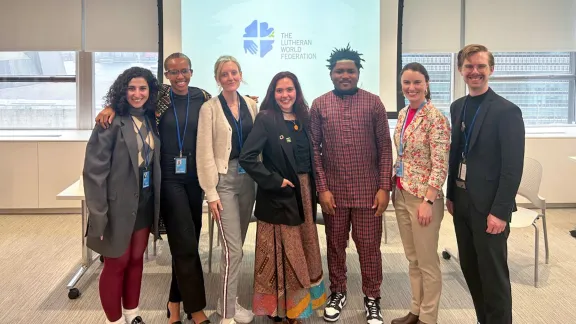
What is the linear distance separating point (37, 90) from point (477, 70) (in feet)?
16.3

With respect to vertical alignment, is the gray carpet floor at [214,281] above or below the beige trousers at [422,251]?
below

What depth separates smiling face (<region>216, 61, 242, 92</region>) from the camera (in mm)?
2438

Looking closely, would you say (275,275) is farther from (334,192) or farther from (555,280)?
(555,280)

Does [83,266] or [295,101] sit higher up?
[295,101]

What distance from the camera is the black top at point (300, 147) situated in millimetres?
2462

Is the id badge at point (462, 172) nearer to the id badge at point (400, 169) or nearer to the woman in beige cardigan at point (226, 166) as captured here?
the id badge at point (400, 169)

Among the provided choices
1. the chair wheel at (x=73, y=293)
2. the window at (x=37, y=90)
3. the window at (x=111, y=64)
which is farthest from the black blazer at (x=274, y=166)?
the window at (x=37, y=90)

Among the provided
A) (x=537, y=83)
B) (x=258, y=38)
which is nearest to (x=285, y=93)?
(x=258, y=38)

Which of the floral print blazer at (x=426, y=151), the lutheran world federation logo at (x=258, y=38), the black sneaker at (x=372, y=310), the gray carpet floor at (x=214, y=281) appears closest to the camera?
the floral print blazer at (x=426, y=151)

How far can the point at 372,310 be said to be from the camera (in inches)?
104

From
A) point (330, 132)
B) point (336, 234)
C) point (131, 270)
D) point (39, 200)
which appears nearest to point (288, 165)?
point (330, 132)

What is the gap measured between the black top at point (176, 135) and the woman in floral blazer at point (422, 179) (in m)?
1.09

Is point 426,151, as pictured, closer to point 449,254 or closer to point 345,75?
point 345,75

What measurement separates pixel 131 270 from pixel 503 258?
184 cm
